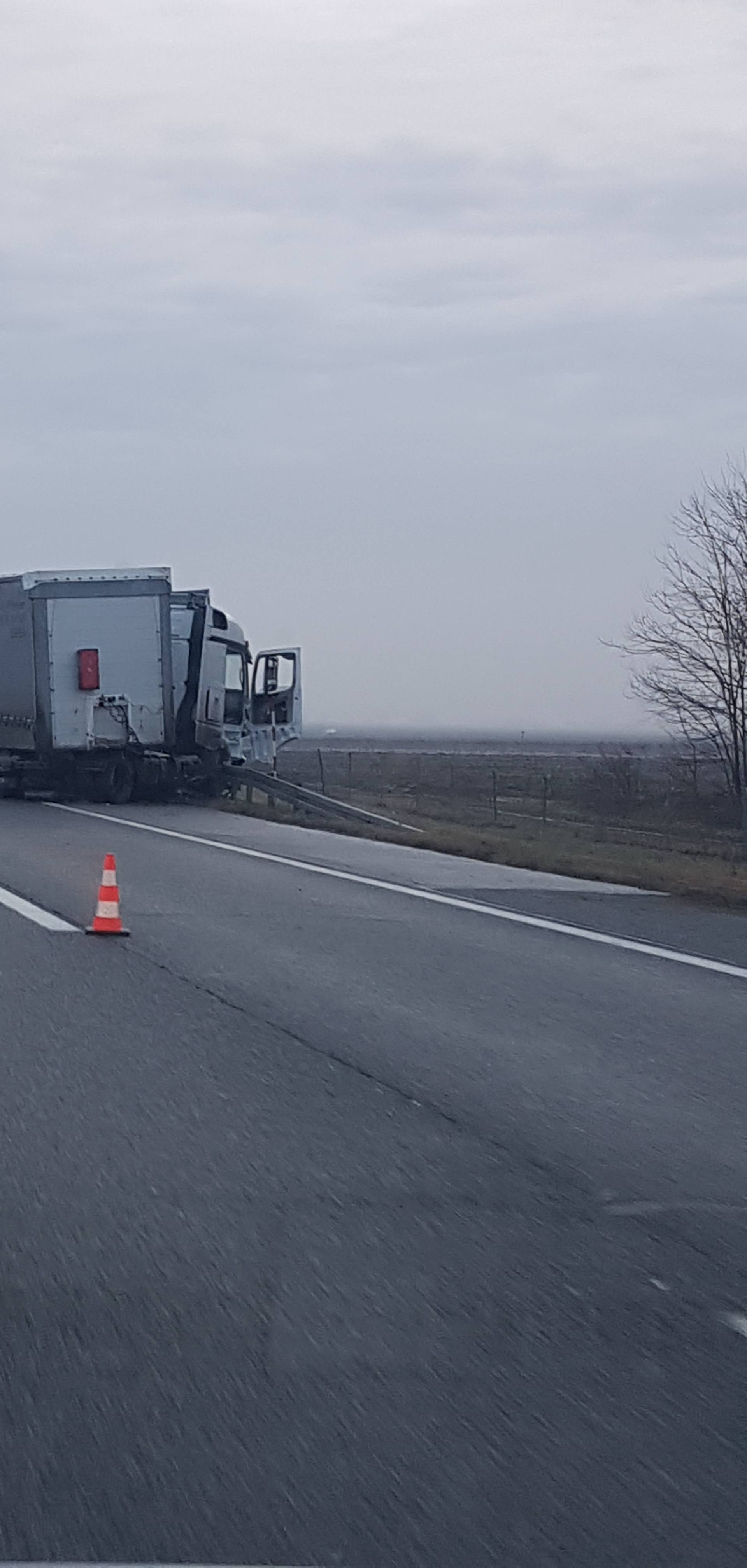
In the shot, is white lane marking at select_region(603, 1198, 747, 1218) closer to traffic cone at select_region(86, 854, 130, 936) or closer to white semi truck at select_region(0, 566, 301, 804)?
traffic cone at select_region(86, 854, 130, 936)

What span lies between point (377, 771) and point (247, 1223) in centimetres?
6440

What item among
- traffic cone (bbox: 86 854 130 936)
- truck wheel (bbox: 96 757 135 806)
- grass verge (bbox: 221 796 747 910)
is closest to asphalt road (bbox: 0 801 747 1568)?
traffic cone (bbox: 86 854 130 936)

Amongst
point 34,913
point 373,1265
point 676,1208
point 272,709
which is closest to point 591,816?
→ point 272,709

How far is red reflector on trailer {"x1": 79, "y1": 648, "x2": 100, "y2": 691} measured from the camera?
98.5 feet

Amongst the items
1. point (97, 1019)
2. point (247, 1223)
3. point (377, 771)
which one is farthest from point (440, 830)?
point (377, 771)

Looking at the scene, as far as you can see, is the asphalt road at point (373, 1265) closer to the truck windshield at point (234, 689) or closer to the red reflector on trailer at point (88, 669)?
the red reflector on trailer at point (88, 669)

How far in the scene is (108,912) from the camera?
12.7 m

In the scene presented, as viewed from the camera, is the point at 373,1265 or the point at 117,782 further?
the point at 117,782

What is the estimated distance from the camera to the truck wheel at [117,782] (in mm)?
30516

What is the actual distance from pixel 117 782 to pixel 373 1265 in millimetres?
25750

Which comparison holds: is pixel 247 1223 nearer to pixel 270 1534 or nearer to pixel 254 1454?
pixel 254 1454

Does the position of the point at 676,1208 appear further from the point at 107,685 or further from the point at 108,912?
the point at 107,685

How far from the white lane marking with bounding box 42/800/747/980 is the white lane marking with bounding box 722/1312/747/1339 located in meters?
6.18

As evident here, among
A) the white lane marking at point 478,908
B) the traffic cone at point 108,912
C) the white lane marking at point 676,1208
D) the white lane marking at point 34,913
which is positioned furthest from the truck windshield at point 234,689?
the white lane marking at point 676,1208
